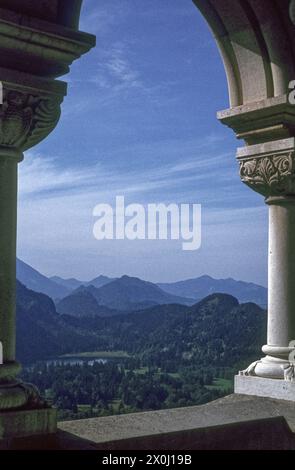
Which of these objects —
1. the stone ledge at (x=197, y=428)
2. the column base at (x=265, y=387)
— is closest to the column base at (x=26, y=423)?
the stone ledge at (x=197, y=428)

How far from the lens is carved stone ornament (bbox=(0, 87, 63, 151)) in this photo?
3920 millimetres

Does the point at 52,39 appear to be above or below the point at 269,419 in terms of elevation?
above

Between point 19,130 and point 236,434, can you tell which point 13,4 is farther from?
point 236,434

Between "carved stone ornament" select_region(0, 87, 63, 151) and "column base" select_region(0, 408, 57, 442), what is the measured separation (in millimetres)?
1573

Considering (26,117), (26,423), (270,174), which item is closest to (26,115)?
(26,117)

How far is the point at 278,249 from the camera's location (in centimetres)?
593

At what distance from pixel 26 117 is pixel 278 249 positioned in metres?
2.83

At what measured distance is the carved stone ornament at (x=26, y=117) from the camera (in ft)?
12.9

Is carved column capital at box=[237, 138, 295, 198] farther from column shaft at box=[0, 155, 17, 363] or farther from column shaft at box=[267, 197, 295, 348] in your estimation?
column shaft at box=[0, 155, 17, 363]

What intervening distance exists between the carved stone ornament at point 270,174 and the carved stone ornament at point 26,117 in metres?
2.36

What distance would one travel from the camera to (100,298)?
146m

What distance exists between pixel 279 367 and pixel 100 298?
465 ft

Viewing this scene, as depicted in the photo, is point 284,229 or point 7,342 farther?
point 284,229
